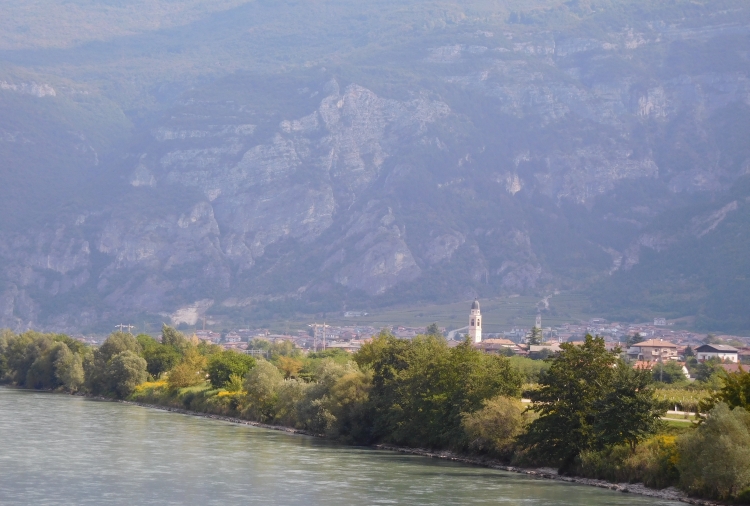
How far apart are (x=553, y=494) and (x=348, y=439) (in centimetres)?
3033

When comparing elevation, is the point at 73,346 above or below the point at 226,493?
above

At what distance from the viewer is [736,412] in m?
63.4

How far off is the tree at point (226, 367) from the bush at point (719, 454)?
72.3 m

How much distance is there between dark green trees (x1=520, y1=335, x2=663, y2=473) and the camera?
7144 centimetres

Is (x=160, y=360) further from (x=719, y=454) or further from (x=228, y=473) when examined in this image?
(x=719, y=454)

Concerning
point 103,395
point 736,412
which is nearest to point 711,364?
point 103,395

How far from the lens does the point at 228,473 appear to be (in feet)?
247

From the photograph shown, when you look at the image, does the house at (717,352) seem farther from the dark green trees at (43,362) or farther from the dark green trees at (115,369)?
the dark green trees at (43,362)

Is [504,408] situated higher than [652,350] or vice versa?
[652,350]

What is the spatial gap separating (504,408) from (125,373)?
7515 centimetres

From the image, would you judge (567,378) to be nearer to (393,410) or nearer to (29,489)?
(393,410)

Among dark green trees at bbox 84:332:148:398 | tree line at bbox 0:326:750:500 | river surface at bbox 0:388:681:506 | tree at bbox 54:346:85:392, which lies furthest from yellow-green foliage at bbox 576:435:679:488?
tree at bbox 54:346:85:392

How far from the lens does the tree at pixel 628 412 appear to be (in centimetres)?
7100

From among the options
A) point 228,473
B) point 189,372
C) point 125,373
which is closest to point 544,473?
point 228,473
